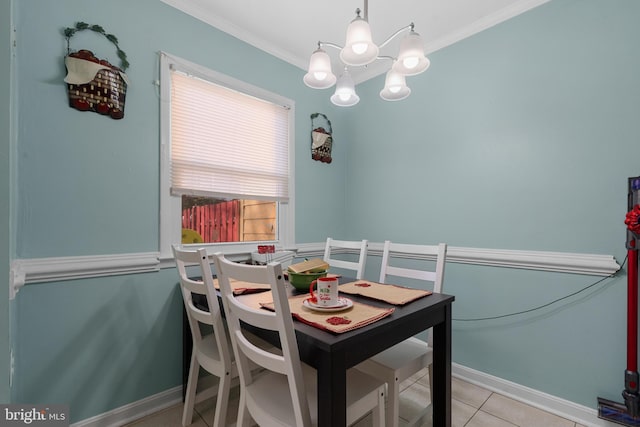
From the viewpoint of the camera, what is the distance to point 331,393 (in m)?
0.95

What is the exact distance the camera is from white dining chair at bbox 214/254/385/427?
0.98 meters

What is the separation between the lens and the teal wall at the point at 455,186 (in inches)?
58.5

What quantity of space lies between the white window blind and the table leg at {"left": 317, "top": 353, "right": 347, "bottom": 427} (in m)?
1.52

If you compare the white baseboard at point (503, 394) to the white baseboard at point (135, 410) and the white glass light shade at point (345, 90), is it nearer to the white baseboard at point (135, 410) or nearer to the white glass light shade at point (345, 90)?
the white baseboard at point (135, 410)

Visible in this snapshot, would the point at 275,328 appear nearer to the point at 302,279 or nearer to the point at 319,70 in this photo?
the point at 302,279

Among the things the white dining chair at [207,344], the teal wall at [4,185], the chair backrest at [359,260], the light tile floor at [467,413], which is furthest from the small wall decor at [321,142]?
the teal wall at [4,185]

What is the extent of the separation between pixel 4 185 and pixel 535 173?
2.43 meters

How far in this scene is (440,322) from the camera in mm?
1444

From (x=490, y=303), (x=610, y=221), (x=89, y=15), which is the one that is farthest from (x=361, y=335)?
(x=89, y=15)

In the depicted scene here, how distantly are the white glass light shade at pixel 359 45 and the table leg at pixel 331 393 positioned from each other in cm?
127

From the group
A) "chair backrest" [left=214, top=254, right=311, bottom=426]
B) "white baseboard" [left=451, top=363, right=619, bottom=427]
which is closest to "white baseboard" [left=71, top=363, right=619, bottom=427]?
"white baseboard" [left=451, top=363, right=619, bottom=427]

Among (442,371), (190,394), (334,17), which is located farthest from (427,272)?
(334,17)

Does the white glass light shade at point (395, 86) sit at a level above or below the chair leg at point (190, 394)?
above

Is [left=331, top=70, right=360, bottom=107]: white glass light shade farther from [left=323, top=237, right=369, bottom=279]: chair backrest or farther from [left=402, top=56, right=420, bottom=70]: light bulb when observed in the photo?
[left=323, top=237, right=369, bottom=279]: chair backrest
